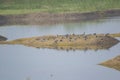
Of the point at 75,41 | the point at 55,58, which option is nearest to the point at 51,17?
the point at 75,41

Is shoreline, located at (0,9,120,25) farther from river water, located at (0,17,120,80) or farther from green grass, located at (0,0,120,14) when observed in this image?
river water, located at (0,17,120,80)

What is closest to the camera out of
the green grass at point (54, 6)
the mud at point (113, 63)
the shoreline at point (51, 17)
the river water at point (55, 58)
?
the river water at point (55, 58)

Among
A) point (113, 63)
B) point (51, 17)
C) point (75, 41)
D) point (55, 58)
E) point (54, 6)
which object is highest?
point (54, 6)

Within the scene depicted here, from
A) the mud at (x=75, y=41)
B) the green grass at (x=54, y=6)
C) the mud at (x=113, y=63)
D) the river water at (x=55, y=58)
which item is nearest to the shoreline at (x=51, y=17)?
the green grass at (x=54, y=6)

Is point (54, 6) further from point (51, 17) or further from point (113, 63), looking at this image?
point (113, 63)

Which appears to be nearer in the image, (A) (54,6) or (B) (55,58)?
(B) (55,58)

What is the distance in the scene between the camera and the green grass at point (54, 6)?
49406mm

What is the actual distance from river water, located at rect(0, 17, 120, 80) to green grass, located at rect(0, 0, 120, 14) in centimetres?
490

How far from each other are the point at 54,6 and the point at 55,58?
54.8ft

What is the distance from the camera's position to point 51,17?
47.9 metres

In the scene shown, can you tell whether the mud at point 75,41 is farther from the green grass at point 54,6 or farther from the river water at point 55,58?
the green grass at point 54,6

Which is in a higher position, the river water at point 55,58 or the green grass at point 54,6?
the green grass at point 54,6

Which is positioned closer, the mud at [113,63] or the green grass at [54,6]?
the mud at [113,63]

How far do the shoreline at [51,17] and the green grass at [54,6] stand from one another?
788 mm
